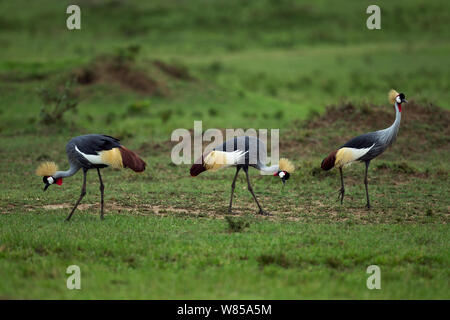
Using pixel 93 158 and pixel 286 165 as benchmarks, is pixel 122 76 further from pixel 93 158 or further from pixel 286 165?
pixel 286 165

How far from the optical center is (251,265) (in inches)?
277

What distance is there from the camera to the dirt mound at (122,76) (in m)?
21.6

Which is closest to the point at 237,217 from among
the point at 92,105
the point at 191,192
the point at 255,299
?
the point at 191,192

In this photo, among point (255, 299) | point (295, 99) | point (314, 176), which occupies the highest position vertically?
point (295, 99)

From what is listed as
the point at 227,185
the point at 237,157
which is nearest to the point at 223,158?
the point at 237,157

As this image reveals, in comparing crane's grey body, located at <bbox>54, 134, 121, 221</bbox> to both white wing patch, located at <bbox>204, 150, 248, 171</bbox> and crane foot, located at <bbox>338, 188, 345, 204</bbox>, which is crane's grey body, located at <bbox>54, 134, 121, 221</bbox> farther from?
crane foot, located at <bbox>338, 188, 345, 204</bbox>

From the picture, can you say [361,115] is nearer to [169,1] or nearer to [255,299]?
[255,299]

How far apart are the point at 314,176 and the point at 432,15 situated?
105 feet

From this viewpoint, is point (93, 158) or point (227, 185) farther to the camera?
point (227, 185)

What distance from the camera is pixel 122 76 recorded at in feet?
71.8

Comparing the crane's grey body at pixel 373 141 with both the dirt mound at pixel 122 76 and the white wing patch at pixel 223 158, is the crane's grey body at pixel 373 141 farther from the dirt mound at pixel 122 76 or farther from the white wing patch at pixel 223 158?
the dirt mound at pixel 122 76

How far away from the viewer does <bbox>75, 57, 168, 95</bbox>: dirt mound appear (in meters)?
21.6

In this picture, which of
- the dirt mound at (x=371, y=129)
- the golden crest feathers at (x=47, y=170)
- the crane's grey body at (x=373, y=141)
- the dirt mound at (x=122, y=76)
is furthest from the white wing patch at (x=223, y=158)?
the dirt mound at (x=122, y=76)

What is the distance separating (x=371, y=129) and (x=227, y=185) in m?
5.28
